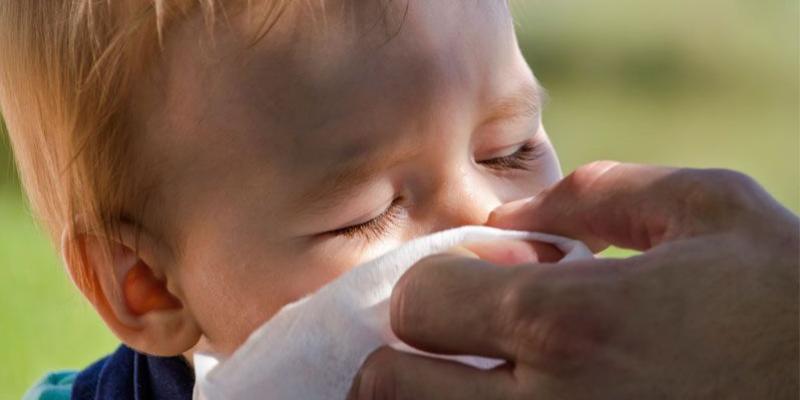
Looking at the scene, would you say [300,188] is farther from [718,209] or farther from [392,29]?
[718,209]

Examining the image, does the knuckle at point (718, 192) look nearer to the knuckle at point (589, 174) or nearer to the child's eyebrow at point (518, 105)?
the knuckle at point (589, 174)

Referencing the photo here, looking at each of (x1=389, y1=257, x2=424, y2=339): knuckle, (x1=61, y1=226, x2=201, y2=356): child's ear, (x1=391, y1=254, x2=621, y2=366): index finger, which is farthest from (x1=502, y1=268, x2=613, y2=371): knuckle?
(x1=61, y1=226, x2=201, y2=356): child's ear

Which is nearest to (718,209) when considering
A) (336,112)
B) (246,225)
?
(336,112)

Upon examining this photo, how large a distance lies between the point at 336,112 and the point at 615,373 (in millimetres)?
439

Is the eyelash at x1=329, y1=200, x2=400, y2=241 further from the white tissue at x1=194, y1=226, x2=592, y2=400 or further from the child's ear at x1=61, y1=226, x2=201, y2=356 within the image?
the child's ear at x1=61, y1=226, x2=201, y2=356

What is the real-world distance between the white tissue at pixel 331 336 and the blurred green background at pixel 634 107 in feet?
5.95

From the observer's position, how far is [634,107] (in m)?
5.54

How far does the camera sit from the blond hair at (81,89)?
4.52 ft

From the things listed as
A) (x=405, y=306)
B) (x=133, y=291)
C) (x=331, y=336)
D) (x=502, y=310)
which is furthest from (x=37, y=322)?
(x=502, y=310)

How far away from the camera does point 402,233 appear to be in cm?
135

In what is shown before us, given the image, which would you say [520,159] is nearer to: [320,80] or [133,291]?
[320,80]

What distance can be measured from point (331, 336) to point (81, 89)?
44 cm

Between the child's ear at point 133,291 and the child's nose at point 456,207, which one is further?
the child's ear at point 133,291

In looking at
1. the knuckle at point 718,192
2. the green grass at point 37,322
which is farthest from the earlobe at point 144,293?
the green grass at point 37,322
